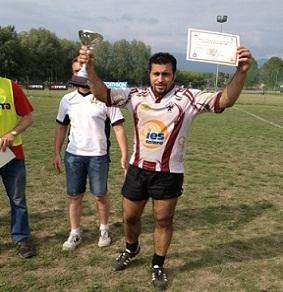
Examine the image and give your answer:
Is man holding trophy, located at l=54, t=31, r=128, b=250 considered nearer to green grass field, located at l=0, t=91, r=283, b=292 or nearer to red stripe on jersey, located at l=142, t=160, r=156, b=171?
green grass field, located at l=0, t=91, r=283, b=292

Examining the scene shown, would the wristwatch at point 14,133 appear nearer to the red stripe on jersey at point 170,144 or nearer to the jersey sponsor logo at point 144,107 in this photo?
the jersey sponsor logo at point 144,107

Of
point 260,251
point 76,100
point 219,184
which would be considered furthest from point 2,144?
point 219,184

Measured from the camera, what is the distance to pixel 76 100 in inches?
195

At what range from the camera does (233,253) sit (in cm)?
525

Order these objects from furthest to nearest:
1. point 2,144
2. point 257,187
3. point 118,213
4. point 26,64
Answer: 1. point 26,64
2. point 257,187
3. point 118,213
4. point 2,144

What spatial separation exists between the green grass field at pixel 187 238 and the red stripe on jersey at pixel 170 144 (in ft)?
3.94

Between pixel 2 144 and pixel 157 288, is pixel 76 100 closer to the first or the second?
pixel 2 144

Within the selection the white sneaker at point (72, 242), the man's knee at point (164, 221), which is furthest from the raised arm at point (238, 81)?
the white sneaker at point (72, 242)

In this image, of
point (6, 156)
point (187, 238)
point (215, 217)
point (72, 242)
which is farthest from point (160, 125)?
point (215, 217)

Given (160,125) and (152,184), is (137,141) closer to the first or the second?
(160,125)

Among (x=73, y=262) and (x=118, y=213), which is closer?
(x=73, y=262)

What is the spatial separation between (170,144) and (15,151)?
1727mm

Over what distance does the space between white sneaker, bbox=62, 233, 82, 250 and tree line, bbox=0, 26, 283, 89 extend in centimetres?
6482

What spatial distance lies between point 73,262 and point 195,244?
1.53 m
